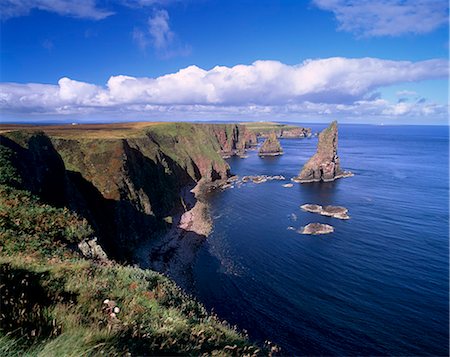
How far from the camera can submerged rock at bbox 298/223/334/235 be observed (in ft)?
234

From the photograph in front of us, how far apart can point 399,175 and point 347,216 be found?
69144 mm

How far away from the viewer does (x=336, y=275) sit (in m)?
53.1

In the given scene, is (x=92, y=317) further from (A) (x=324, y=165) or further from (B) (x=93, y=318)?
(A) (x=324, y=165)

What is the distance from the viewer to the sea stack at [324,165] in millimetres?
131250

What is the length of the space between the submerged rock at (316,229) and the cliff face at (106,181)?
32116mm

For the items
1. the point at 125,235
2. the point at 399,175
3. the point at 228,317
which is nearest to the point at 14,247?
the point at 228,317

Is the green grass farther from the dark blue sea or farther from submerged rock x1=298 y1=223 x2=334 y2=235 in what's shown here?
submerged rock x1=298 y1=223 x2=334 y2=235

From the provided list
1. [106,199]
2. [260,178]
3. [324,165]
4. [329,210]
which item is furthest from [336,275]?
[324,165]

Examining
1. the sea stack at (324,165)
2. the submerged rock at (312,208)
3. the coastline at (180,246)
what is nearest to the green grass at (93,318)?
the coastline at (180,246)

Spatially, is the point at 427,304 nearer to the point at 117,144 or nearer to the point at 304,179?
the point at 117,144

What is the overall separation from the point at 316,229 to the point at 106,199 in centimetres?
4540

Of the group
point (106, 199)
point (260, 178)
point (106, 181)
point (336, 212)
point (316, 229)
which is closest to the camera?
point (106, 199)

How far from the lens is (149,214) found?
69.1 m

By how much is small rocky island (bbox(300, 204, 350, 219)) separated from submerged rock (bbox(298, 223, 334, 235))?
36.1 ft
